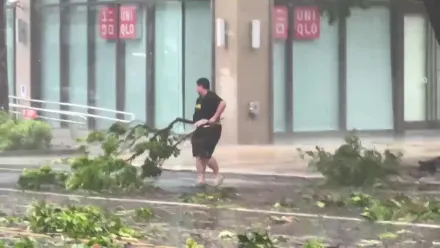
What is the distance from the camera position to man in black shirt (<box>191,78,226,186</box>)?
1697 centimetres

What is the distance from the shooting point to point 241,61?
27516mm

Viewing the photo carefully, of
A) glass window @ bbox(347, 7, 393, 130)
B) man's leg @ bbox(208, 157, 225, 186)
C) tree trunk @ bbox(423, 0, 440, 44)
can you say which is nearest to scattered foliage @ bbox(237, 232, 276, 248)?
man's leg @ bbox(208, 157, 225, 186)

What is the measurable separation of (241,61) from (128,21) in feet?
16.4

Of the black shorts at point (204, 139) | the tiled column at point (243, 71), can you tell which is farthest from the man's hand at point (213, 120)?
the tiled column at point (243, 71)

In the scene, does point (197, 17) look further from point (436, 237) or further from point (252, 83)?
point (436, 237)

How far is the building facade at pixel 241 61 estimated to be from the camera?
27.8 metres

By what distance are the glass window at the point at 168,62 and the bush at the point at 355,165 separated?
1313 centimetres

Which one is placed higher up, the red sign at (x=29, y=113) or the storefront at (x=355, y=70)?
the storefront at (x=355, y=70)

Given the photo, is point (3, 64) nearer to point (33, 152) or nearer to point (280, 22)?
point (33, 152)

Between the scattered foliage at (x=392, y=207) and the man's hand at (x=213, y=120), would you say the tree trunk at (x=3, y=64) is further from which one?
the scattered foliage at (x=392, y=207)

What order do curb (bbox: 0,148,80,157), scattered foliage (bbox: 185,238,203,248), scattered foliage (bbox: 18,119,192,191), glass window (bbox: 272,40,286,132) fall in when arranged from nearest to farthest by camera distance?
1. scattered foliage (bbox: 185,238,203,248)
2. scattered foliage (bbox: 18,119,192,191)
3. curb (bbox: 0,148,80,157)
4. glass window (bbox: 272,40,286,132)

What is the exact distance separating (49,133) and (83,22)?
841cm

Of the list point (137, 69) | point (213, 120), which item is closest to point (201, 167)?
point (213, 120)

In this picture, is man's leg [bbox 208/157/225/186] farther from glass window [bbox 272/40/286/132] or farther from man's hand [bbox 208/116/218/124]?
glass window [bbox 272/40/286/132]
